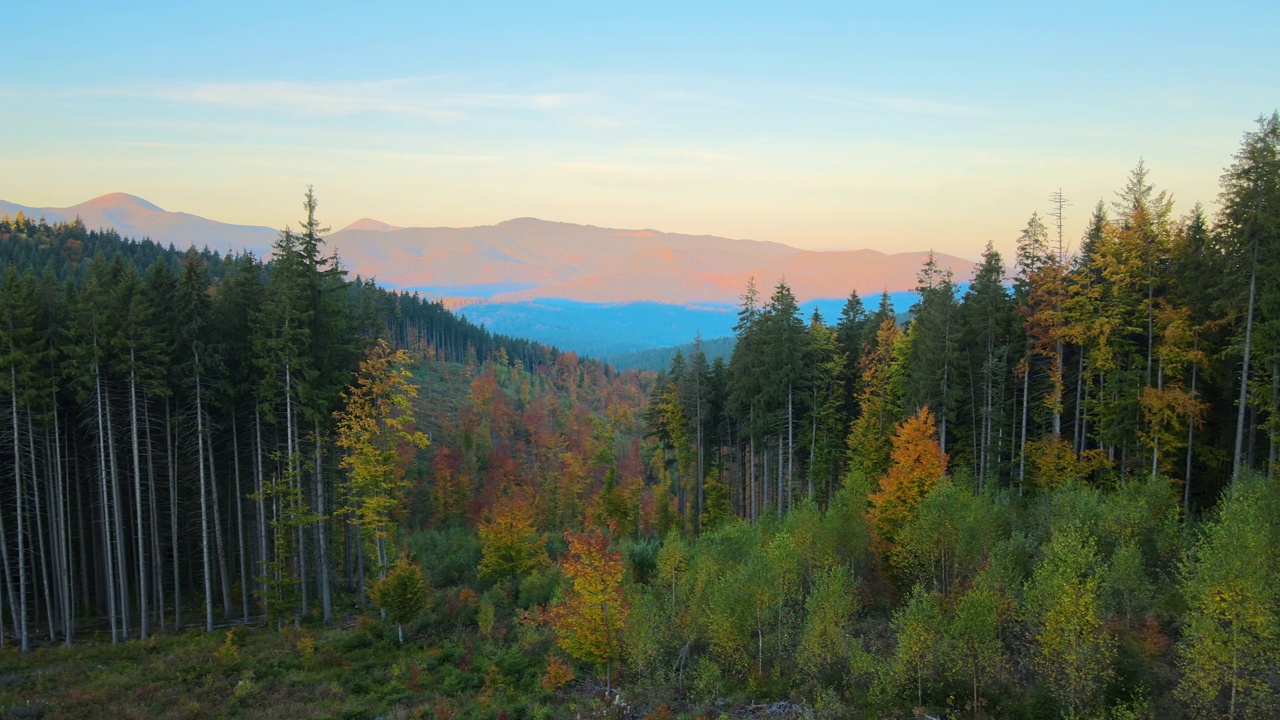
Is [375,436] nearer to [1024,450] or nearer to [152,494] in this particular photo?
[152,494]

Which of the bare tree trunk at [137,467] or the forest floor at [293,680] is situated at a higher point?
the bare tree trunk at [137,467]

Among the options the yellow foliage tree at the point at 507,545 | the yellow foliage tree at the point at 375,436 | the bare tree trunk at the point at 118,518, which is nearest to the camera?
the bare tree trunk at the point at 118,518

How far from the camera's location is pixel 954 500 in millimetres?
27281

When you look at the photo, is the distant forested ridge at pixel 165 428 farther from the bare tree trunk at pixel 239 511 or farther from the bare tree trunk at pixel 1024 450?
the bare tree trunk at pixel 1024 450

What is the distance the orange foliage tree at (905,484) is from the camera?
31.0m

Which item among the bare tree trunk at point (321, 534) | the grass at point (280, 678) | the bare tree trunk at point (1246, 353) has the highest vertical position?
the bare tree trunk at point (1246, 353)

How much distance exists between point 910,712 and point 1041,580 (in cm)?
541

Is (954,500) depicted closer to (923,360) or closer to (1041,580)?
(1041,580)

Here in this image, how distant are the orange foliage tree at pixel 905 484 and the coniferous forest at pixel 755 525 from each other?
0.50 feet

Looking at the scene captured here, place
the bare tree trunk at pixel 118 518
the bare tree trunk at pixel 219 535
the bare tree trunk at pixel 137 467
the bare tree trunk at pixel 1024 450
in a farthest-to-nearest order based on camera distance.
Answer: the bare tree trunk at pixel 1024 450 < the bare tree trunk at pixel 219 535 < the bare tree trunk at pixel 118 518 < the bare tree trunk at pixel 137 467

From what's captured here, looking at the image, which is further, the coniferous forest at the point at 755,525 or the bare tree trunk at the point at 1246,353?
the bare tree trunk at the point at 1246,353

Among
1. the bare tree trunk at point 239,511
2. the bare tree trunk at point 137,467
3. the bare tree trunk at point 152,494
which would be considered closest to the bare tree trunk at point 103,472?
the bare tree trunk at point 137,467

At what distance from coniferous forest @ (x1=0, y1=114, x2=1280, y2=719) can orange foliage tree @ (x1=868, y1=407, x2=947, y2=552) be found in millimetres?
153

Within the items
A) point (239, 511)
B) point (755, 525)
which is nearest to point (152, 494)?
point (239, 511)
